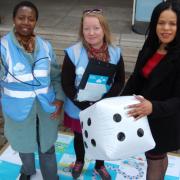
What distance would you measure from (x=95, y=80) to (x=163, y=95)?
21.6 inches

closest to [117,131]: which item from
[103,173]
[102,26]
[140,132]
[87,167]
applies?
[140,132]

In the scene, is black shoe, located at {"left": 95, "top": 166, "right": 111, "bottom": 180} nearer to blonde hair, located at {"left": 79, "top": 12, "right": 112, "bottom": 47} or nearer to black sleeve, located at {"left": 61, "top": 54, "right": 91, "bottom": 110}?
black sleeve, located at {"left": 61, "top": 54, "right": 91, "bottom": 110}

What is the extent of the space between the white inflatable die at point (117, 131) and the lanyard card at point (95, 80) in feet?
1.31

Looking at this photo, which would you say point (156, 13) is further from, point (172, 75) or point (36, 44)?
point (36, 44)

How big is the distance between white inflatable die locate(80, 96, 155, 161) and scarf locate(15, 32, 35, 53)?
2.08 ft

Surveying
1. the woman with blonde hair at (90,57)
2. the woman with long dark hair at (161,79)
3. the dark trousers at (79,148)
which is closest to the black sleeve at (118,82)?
the woman with blonde hair at (90,57)

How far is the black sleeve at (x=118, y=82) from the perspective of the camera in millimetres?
2501

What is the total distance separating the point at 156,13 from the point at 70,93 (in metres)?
0.85

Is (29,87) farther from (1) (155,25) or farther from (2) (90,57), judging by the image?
(1) (155,25)

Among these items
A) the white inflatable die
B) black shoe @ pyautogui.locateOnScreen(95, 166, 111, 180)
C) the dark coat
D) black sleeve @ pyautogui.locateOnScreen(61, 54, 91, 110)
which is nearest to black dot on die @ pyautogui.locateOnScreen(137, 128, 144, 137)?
the white inflatable die

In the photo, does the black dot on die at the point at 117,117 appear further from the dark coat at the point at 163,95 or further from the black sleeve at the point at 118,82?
the black sleeve at the point at 118,82

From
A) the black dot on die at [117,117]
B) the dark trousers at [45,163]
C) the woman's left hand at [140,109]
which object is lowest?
the dark trousers at [45,163]

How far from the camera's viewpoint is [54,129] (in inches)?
101

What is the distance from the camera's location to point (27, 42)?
2.32 meters
